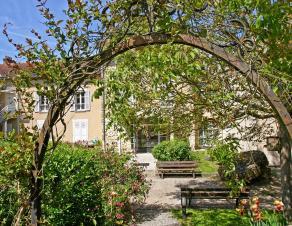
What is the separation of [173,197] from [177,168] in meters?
4.16

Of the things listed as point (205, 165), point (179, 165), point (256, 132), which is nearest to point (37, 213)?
point (256, 132)

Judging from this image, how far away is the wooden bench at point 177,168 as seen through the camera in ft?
52.9

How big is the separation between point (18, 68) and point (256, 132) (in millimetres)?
7531

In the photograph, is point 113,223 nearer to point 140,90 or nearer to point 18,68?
point 140,90

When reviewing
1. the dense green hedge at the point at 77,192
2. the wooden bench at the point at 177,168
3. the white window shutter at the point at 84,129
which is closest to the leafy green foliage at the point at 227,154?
the dense green hedge at the point at 77,192

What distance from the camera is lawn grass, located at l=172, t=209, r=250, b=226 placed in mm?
8641

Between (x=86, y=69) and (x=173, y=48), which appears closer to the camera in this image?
(x=86, y=69)

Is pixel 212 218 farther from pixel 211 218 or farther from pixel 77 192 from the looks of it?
pixel 77 192

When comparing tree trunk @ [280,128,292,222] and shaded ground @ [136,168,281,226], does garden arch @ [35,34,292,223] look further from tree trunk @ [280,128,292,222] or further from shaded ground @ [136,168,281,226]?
Result: shaded ground @ [136,168,281,226]

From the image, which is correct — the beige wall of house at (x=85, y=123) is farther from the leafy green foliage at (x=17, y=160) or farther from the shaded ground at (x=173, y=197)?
the leafy green foliage at (x=17, y=160)

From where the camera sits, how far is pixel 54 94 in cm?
322

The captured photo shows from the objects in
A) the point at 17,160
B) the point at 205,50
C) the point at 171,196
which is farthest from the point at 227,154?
the point at 171,196

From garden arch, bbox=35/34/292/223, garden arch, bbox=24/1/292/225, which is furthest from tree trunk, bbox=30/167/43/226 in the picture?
garden arch, bbox=35/34/292/223

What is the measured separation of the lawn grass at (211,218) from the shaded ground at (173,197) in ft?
0.98
